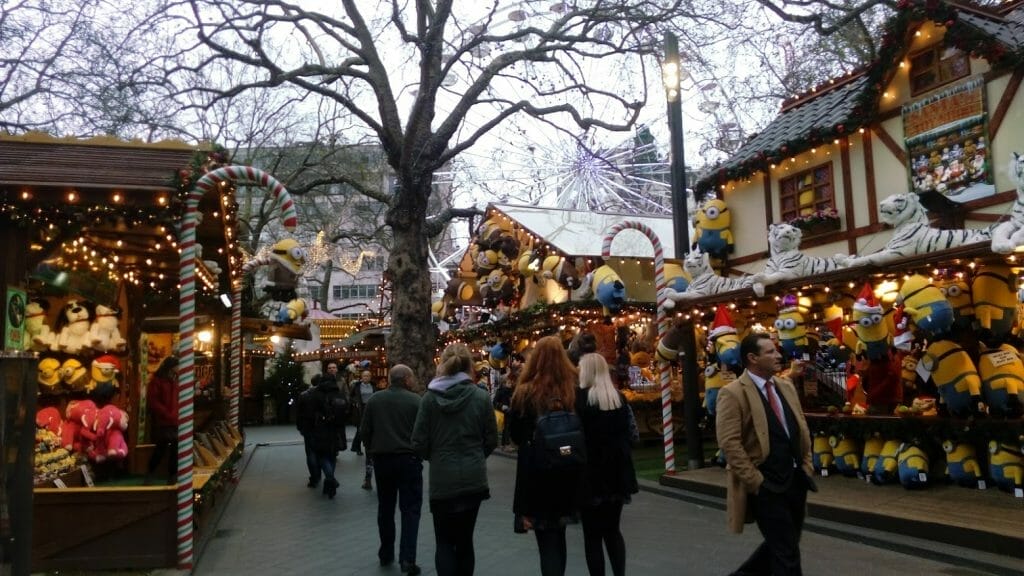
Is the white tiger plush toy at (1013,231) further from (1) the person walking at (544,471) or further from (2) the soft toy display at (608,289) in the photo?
(2) the soft toy display at (608,289)

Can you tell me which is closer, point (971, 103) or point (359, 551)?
point (359, 551)

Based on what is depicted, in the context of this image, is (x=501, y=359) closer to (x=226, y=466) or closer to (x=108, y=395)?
(x=226, y=466)

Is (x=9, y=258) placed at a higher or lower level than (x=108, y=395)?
higher

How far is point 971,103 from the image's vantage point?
9.62m

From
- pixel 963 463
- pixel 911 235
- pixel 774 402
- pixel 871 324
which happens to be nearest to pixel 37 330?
pixel 774 402

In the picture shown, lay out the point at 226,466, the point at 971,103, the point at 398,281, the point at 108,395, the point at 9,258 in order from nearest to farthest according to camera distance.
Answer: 1. the point at 9,258
2. the point at 108,395
3. the point at 971,103
4. the point at 226,466
5. the point at 398,281

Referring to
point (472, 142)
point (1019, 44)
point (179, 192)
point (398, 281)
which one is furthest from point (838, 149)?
point (179, 192)

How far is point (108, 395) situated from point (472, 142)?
8.30 m

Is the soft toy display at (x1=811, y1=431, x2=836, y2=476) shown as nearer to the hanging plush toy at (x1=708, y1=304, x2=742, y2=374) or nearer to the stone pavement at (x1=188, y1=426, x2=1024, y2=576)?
the hanging plush toy at (x1=708, y1=304, x2=742, y2=374)

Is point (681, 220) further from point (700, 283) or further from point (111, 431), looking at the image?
point (111, 431)

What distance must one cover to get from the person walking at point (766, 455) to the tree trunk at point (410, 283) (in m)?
10.2

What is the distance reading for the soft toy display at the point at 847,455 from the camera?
1000 centimetres

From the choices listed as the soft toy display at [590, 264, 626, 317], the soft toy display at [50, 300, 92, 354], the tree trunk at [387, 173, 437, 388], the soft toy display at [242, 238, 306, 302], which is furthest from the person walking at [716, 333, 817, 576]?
the tree trunk at [387, 173, 437, 388]

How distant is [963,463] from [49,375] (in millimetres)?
10180
